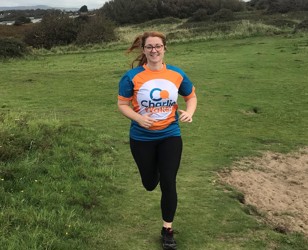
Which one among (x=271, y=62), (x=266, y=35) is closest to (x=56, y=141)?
(x=271, y=62)

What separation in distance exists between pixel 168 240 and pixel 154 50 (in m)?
1.93

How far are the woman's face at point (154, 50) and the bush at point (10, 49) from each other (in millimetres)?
23838

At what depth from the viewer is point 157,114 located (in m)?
4.27

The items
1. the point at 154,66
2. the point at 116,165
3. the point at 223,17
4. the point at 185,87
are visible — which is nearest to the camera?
the point at 154,66

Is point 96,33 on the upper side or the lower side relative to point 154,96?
→ lower

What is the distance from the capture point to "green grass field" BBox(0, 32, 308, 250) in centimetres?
461

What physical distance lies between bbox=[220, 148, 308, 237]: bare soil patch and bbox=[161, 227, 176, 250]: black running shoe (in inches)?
51.3

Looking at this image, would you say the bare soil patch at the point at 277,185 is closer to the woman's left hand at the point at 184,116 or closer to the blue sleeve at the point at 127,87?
the woman's left hand at the point at 184,116

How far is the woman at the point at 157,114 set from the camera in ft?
14.0

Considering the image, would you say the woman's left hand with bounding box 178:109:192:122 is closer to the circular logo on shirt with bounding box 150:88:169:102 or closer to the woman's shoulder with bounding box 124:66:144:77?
the circular logo on shirt with bounding box 150:88:169:102

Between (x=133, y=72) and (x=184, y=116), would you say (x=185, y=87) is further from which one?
(x=133, y=72)

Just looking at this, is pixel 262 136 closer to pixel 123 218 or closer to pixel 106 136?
pixel 106 136

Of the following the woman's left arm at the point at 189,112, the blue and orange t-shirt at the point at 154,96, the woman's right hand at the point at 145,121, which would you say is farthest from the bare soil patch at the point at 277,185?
the woman's right hand at the point at 145,121

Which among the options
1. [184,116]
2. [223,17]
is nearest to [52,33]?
Answer: [223,17]
